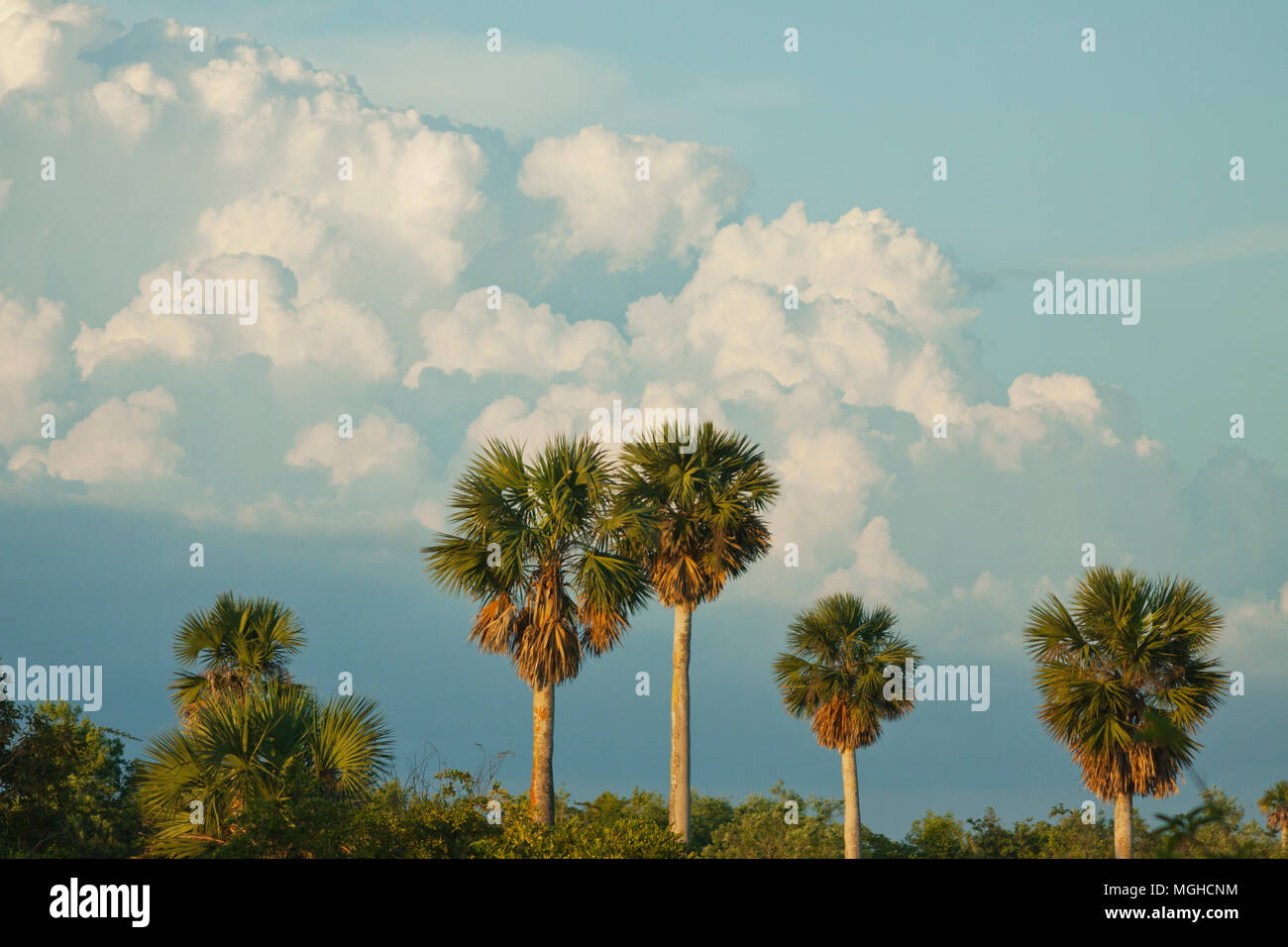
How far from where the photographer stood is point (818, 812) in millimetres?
52656

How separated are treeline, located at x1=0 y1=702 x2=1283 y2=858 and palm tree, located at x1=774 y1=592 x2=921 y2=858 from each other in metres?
4.62

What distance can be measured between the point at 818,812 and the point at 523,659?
2755 centimetres

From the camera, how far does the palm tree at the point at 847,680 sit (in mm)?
37281

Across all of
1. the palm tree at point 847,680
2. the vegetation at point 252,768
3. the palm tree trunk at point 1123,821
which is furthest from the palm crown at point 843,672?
A: the vegetation at point 252,768

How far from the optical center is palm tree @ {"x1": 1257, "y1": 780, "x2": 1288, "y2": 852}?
49156mm

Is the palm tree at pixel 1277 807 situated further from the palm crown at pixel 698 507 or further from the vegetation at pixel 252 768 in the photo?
the vegetation at pixel 252 768

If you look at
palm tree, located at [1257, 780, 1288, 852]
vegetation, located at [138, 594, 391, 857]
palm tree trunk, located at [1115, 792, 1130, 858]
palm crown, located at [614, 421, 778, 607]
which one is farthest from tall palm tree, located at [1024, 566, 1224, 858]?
palm tree, located at [1257, 780, 1288, 852]

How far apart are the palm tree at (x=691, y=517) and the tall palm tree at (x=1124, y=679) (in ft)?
27.4

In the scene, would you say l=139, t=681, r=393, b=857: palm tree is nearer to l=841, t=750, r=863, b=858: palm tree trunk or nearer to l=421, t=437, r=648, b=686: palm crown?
l=421, t=437, r=648, b=686: palm crown

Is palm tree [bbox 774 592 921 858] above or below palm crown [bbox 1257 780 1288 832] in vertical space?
above

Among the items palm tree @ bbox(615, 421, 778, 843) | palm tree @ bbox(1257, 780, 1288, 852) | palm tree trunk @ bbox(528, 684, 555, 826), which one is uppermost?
palm tree @ bbox(615, 421, 778, 843)

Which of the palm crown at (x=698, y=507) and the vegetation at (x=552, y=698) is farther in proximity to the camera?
the palm crown at (x=698, y=507)
